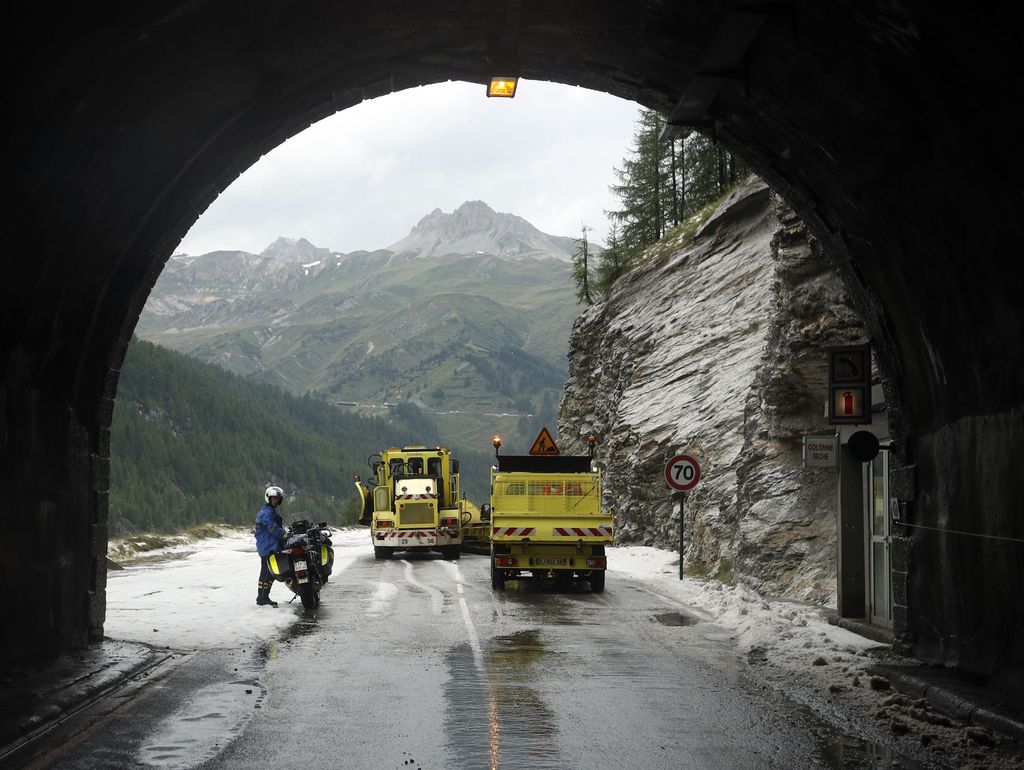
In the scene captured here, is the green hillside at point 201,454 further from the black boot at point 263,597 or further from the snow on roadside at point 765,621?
the black boot at point 263,597

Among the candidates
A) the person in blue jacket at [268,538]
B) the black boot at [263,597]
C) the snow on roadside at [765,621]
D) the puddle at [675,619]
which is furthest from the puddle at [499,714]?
the black boot at [263,597]

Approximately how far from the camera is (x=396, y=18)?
37.6ft

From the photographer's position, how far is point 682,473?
24297 mm

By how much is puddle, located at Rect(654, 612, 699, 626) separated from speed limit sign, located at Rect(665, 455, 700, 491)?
22.1 ft

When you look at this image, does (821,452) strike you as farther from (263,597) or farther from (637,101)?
(263,597)

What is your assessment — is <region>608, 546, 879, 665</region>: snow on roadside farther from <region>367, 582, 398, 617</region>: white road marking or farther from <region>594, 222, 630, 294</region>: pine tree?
<region>594, 222, 630, 294</region>: pine tree

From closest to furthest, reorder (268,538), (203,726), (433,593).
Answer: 1. (203,726)
2. (268,538)
3. (433,593)

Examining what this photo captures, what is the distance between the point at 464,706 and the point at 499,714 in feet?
1.51

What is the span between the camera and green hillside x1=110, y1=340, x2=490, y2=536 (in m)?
135

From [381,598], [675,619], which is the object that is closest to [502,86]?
[675,619]

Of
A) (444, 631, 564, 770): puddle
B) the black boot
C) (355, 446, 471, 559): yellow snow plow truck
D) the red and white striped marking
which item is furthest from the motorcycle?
(355, 446, 471, 559): yellow snow plow truck

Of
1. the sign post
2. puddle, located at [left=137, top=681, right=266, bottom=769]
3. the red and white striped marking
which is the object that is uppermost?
the sign post

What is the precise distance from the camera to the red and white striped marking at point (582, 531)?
21.5 m

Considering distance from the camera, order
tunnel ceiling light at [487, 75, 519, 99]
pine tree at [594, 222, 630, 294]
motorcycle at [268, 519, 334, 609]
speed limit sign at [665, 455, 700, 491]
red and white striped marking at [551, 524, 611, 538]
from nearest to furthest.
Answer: tunnel ceiling light at [487, 75, 519, 99] → motorcycle at [268, 519, 334, 609] → red and white striped marking at [551, 524, 611, 538] → speed limit sign at [665, 455, 700, 491] → pine tree at [594, 222, 630, 294]
